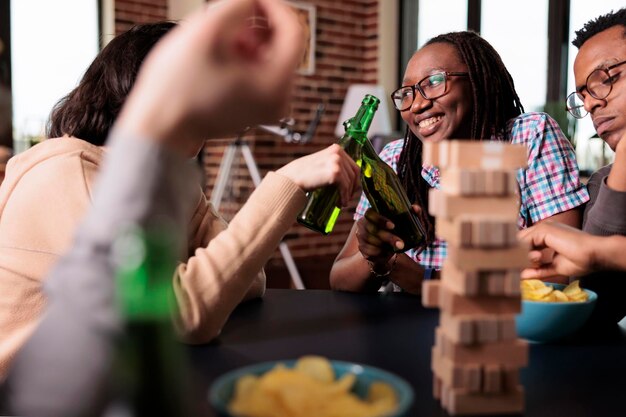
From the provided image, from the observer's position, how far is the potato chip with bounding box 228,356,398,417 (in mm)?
503

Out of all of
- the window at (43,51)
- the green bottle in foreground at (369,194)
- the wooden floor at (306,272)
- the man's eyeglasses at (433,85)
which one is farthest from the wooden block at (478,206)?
the window at (43,51)

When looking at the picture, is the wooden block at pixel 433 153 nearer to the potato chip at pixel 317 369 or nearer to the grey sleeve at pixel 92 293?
the potato chip at pixel 317 369

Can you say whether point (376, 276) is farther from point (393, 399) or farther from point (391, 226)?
point (393, 399)

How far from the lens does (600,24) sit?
1.66 meters

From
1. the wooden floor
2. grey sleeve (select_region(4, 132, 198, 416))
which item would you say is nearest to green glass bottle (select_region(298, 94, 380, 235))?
grey sleeve (select_region(4, 132, 198, 416))

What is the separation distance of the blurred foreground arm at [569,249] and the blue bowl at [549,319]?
0.08 meters

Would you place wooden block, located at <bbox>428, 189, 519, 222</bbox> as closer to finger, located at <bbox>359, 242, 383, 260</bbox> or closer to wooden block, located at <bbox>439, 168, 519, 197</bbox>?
wooden block, located at <bbox>439, 168, 519, 197</bbox>

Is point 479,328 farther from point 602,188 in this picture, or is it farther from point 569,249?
point 602,188

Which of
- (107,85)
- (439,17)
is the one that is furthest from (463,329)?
(439,17)

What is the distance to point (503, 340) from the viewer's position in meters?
0.65

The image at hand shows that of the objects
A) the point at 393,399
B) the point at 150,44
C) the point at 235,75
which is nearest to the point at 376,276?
the point at 150,44

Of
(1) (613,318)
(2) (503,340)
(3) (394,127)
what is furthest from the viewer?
(3) (394,127)

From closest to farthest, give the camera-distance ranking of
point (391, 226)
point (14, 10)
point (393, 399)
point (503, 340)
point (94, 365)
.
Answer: point (94, 365) < point (393, 399) < point (503, 340) < point (391, 226) < point (14, 10)

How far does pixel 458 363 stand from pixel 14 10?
4438 mm
